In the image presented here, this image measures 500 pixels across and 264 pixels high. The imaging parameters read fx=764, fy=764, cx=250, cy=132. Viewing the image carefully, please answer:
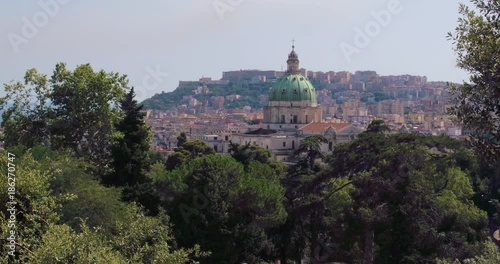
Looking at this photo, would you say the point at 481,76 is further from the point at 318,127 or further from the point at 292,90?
the point at 292,90

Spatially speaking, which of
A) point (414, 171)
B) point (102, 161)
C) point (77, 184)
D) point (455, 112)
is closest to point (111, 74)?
point (102, 161)

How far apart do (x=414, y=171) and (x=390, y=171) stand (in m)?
0.75

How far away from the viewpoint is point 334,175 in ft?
85.5

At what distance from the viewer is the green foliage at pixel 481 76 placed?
9078 mm

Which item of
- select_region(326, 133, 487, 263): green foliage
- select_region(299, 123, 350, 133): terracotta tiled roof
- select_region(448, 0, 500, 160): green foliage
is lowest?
select_region(299, 123, 350, 133): terracotta tiled roof

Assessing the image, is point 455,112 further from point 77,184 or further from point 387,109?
point 387,109

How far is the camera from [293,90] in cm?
8500

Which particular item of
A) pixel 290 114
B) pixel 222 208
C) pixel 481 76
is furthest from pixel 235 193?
pixel 290 114

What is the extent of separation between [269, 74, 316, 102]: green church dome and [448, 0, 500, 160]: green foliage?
75.2 metres

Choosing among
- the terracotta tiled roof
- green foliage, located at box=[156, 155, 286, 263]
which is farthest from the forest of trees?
the terracotta tiled roof

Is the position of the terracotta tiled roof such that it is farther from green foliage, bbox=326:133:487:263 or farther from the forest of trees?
green foliage, bbox=326:133:487:263

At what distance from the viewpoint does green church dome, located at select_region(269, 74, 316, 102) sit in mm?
84812

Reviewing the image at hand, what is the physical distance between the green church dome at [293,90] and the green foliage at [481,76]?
75155mm

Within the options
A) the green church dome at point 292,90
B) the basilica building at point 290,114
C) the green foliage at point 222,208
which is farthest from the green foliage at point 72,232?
the green church dome at point 292,90
